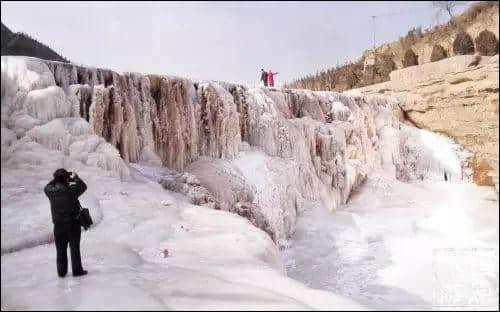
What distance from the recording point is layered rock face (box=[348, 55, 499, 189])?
15.0 metres

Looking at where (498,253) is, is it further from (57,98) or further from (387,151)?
(387,151)

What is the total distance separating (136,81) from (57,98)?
2202 mm

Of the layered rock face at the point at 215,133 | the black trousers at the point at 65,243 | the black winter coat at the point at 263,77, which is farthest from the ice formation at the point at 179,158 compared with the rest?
the black winter coat at the point at 263,77

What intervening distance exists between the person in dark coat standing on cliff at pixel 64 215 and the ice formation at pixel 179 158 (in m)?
0.50

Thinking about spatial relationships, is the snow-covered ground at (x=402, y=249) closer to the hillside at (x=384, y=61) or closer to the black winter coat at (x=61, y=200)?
the black winter coat at (x=61, y=200)

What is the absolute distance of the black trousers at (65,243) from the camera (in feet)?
11.8

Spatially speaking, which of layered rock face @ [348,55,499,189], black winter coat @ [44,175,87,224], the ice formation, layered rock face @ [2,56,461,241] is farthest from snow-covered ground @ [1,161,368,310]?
layered rock face @ [348,55,499,189]

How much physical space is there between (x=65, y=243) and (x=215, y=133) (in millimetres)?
6278

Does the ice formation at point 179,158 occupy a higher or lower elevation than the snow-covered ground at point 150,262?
higher

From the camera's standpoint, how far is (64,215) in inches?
141

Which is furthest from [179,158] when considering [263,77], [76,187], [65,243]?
[263,77]

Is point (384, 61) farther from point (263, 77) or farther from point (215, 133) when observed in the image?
point (215, 133)

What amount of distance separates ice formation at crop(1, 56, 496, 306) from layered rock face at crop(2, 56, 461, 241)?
0.03 meters

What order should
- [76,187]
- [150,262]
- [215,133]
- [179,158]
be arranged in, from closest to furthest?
[76,187], [150,262], [179,158], [215,133]
